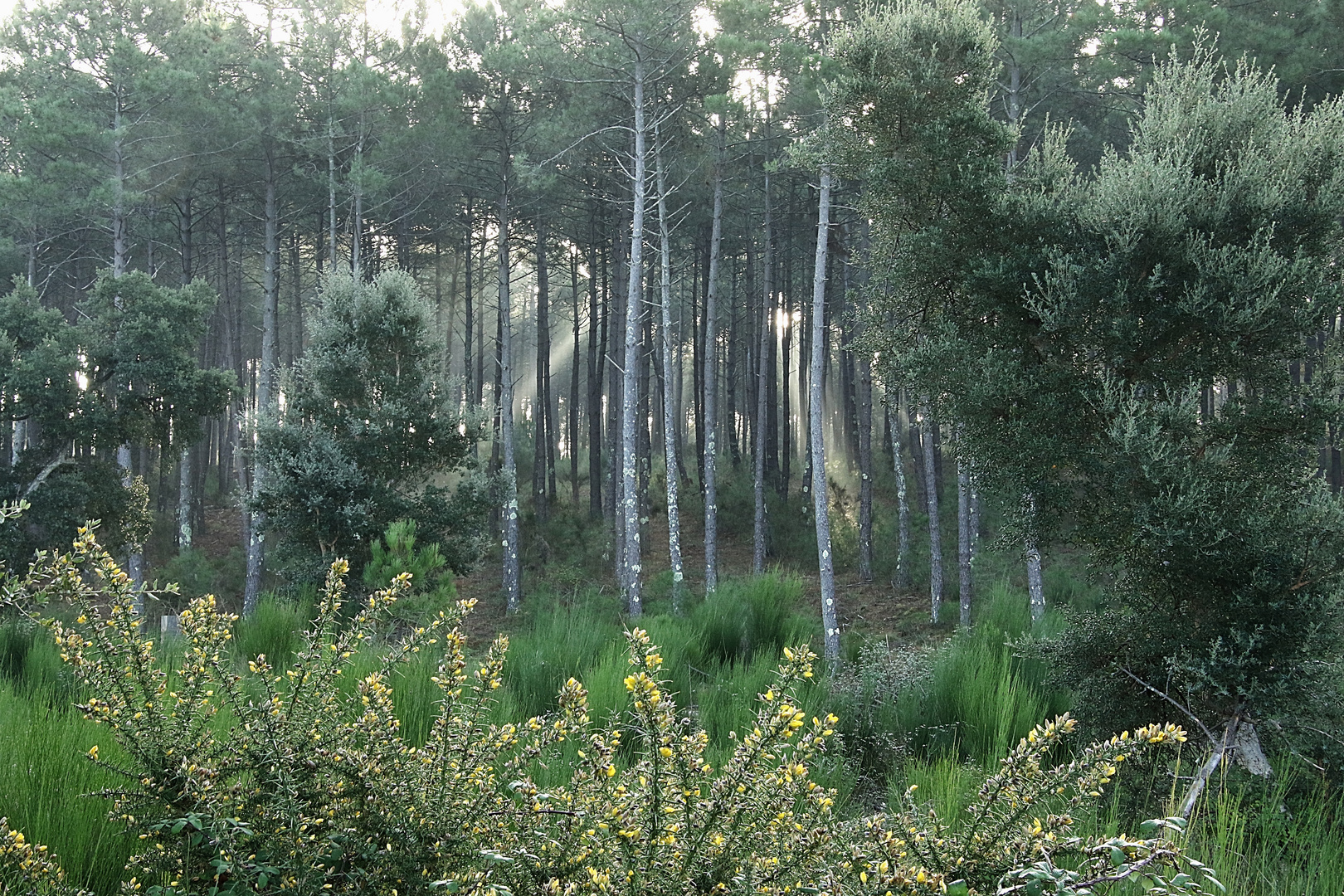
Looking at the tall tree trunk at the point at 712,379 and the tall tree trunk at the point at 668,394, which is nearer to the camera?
the tall tree trunk at the point at 668,394

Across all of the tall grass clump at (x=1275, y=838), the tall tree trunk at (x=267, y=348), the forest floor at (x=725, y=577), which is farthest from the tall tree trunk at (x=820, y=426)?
the tall tree trunk at (x=267, y=348)

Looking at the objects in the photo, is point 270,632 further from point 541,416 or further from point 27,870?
point 541,416

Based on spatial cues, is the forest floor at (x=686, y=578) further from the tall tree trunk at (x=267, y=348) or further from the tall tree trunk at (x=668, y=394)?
the tall tree trunk at (x=267, y=348)

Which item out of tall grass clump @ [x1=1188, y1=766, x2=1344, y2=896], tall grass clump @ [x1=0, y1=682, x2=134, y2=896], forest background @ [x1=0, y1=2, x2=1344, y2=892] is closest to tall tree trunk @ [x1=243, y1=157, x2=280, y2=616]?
forest background @ [x1=0, y1=2, x2=1344, y2=892]

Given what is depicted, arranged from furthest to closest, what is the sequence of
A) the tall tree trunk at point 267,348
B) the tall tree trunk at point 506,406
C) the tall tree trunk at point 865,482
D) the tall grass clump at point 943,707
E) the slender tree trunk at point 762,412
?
the tall tree trunk at point 865,482
the slender tree trunk at point 762,412
the tall tree trunk at point 506,406
the tall tree trunk at point 267,348
the tall grass clump at point 943,707

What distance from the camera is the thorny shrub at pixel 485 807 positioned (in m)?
2.08

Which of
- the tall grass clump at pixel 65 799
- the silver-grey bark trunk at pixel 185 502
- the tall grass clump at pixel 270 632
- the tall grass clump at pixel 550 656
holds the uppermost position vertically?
the tall grass clump at pixel 65 799

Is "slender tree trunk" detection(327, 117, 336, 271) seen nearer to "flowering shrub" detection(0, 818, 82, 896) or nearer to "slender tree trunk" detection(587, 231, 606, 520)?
"slender tree trunk" detection(587, 231, 606, 520)

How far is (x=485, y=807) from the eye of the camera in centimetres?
221

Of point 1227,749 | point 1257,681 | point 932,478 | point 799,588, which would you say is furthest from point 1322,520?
point 932,478

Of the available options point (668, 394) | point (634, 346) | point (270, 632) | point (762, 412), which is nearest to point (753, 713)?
point (270, 632)

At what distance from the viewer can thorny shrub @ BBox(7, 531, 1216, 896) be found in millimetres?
2078

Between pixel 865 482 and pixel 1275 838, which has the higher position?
pixel 1275 838

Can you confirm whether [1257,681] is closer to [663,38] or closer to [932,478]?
[932,478]
